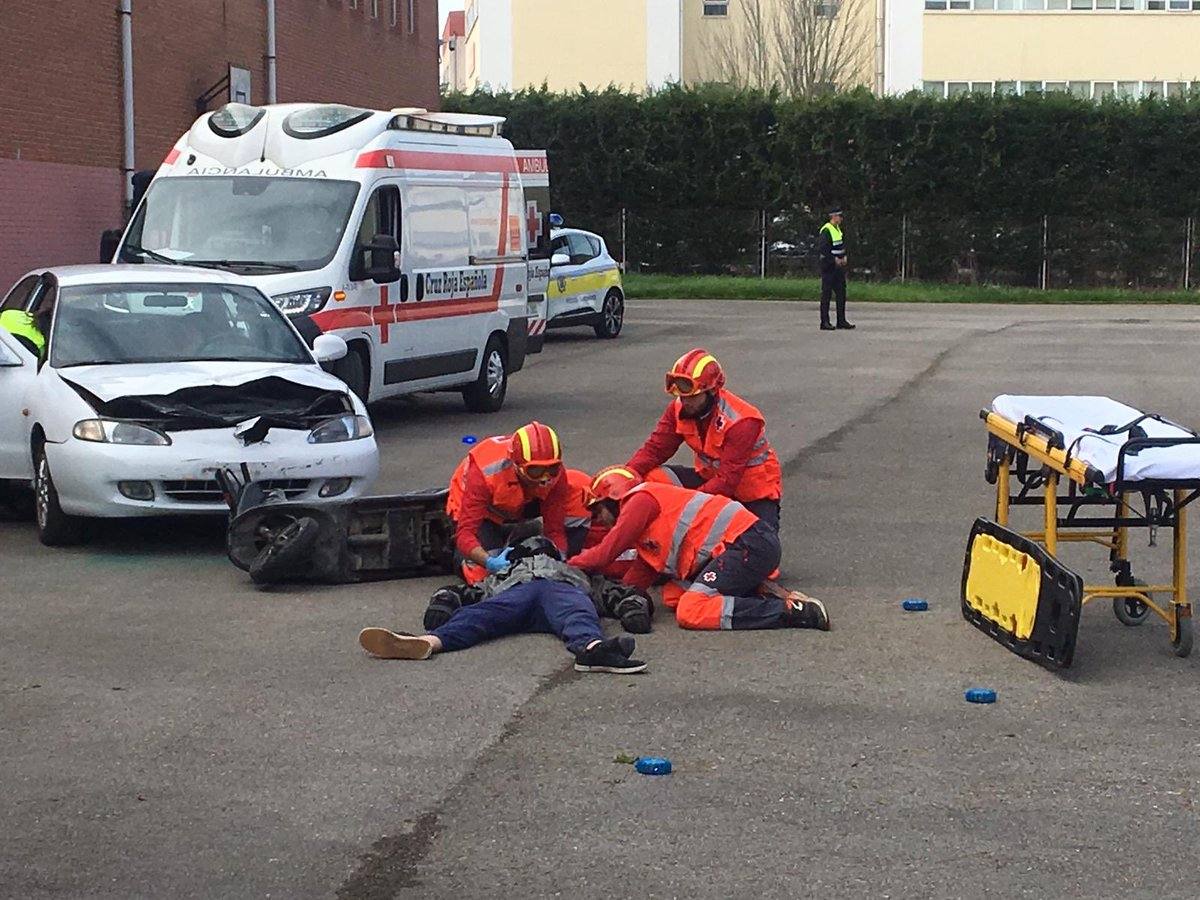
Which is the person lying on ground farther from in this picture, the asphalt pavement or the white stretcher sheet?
the white stretcher sheet

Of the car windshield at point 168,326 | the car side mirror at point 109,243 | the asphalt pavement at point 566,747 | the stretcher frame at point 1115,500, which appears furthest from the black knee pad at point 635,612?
the car side mirror at point 109,243

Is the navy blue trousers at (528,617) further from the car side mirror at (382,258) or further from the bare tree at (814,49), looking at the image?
the bare tree at (814,49)

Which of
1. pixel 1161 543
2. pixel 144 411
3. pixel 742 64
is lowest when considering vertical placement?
pixel 1161 543

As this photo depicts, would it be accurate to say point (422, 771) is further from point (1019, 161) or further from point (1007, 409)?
point (1019, 161)

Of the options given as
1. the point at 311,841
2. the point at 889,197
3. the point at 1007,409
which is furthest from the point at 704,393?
the point at 889,197

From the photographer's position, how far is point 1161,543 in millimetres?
11023

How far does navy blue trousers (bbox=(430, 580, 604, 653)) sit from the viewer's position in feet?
26.8

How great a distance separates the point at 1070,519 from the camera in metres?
9.14

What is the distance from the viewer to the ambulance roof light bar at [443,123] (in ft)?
54.3

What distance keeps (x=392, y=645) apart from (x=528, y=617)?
767 mm

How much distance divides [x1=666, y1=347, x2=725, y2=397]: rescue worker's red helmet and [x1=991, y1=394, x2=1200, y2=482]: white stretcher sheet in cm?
138

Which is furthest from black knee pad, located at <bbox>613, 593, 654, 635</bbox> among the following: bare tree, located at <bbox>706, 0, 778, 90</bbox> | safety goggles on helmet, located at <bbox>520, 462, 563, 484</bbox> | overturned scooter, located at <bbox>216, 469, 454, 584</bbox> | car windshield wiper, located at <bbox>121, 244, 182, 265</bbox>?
bare tree, located at <bbox>706, 0, 778, 90</bbox>

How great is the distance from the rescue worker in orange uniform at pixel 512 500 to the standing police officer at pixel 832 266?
66.2 feet

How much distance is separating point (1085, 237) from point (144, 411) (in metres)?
34.5
